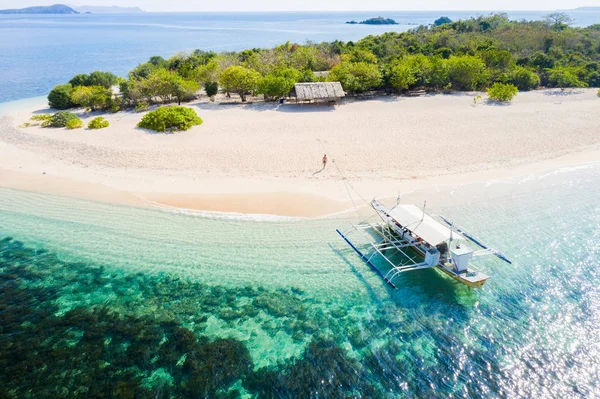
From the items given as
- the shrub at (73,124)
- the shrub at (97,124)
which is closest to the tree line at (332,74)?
the shrub at (73,124)

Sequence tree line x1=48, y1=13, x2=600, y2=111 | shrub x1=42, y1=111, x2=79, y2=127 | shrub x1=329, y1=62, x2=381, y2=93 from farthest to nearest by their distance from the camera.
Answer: shrub x1=329, y1=62, x2=381, y2=93 < tree line x1=48, y1=13, x2=600, y2=111 < shrub x1=42, y1=111, x2=79, y2=127

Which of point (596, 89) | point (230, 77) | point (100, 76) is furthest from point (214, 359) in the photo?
point (596, 89)

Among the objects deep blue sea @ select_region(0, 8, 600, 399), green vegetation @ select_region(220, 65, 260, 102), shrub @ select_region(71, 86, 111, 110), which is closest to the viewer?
deep blue sea @ select_region(0, 8, 600, 399)

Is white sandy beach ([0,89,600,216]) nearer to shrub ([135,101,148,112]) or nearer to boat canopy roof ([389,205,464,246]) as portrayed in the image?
shrub ([135,101,148,112])

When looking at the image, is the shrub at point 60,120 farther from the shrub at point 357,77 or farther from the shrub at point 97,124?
the shrub at point 357,77

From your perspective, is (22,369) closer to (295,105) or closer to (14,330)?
(14,330)

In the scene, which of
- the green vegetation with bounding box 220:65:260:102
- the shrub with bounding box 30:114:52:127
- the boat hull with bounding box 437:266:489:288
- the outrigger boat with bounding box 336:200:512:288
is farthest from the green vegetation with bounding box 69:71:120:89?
the boat hull with bounding box 437:266:489:288

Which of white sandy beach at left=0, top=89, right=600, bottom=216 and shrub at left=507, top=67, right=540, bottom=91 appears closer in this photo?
white sandy beach at left=0, top=89, right=600, bottom=216

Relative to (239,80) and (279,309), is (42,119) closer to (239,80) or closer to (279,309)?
(239,80)

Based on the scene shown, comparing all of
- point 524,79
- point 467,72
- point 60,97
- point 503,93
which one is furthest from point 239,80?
point 524,79
